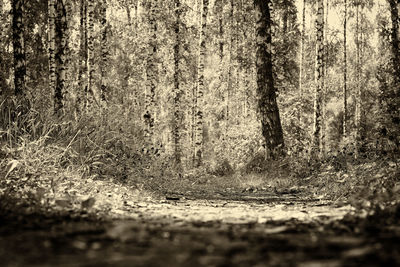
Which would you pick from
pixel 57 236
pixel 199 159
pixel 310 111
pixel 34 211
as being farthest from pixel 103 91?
pixel 57 236

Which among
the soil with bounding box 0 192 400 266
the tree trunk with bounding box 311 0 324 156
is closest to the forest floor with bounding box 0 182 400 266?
the soil with bounding box 0 192 400 266

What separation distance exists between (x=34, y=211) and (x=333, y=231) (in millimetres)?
2452

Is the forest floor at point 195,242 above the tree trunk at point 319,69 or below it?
below

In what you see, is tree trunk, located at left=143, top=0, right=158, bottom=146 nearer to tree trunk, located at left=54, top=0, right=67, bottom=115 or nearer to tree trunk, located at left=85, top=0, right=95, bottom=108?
tree trunk, located at left=85, top=0, right=95, bottom=108

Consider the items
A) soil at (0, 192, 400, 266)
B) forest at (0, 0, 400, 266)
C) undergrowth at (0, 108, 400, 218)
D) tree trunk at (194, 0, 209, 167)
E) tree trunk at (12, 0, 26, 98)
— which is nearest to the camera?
soil at (0, 192, 400, 266)

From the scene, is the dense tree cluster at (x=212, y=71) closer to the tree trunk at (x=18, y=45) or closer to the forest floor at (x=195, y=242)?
the tree trunk at (x=18, y=45)

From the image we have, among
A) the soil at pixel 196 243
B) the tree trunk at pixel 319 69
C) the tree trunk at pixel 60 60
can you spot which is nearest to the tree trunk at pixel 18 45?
the tree trunk at pixel 60 60

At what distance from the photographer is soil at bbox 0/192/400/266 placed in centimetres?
231

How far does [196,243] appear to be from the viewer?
2.82m

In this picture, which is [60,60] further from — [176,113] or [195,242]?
[176,113]

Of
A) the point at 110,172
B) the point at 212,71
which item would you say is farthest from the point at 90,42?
the point at 212,71

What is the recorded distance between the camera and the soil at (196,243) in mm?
2307

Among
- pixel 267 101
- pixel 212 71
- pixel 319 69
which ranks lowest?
pixel 267 101

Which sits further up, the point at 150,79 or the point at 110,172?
the point at 150,79
